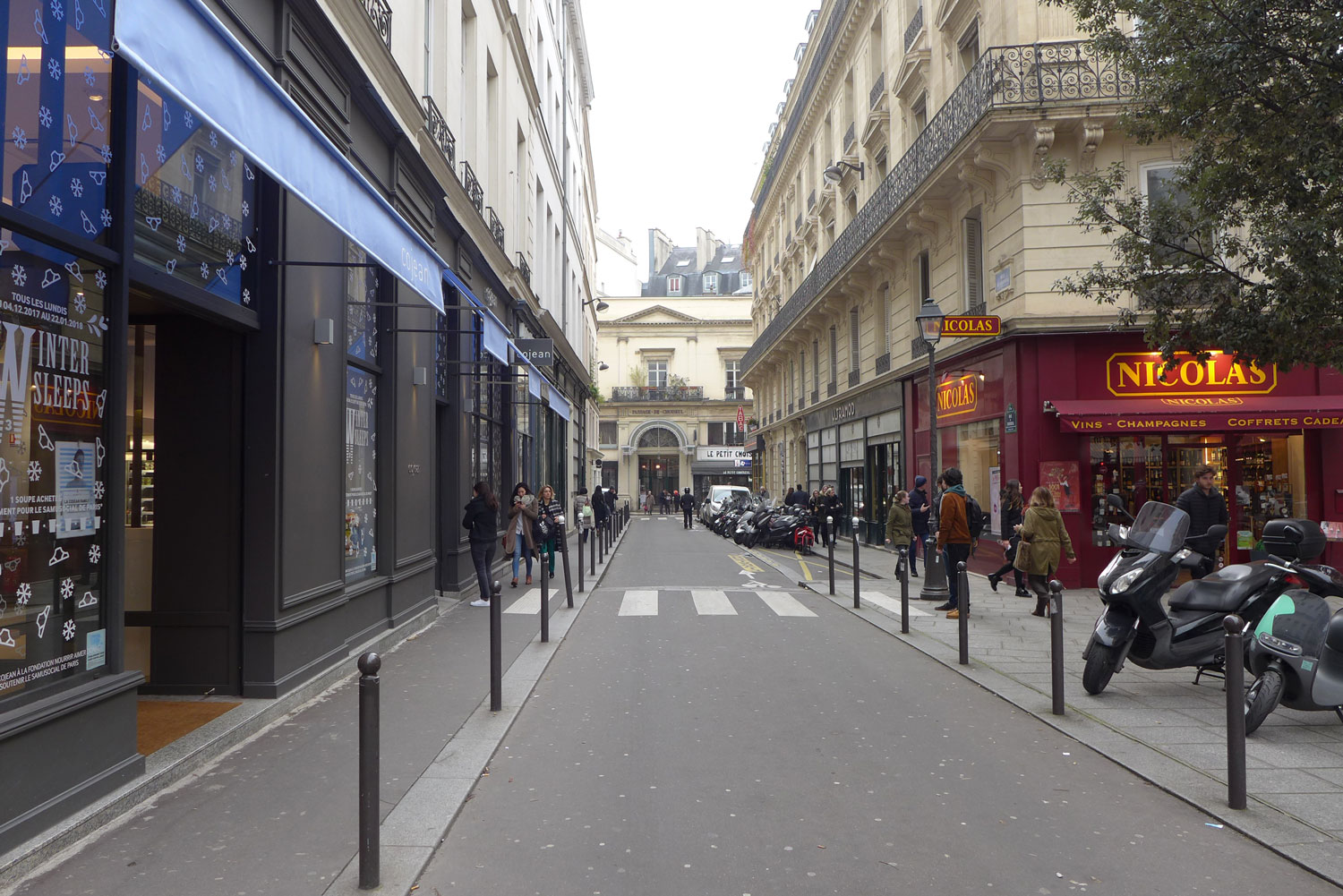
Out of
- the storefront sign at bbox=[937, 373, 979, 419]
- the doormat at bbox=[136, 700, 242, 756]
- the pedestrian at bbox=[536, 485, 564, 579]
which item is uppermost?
the storefront sign at bbox=[937, 373, 979, 419]

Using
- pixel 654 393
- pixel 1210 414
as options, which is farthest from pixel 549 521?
pixel 654 393

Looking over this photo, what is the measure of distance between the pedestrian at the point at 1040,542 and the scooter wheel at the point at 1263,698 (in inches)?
172

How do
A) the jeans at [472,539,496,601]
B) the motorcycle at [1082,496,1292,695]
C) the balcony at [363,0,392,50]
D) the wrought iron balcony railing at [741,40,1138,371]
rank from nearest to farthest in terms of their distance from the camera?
1. the motorcycle at [1082,496,1292,695]
2. the balcony at [363,0,392,50]
3. the jeans at [472,539,496,601]
4. the wrought iron balcony railing at [741,40,1138,371]

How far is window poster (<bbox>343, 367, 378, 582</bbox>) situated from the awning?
8.20ft

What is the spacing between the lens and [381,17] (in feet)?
31.6

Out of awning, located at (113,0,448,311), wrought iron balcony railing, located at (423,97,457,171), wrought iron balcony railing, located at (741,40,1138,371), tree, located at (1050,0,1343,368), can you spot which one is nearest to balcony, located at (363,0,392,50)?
wrought iron balcony railing, located at (423,97,457,171)

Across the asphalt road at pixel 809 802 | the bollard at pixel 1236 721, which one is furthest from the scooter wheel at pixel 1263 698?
the bollard at pixel 1236 721

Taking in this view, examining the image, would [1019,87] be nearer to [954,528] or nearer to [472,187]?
[954,528]

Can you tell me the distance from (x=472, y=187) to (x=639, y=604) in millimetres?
6808

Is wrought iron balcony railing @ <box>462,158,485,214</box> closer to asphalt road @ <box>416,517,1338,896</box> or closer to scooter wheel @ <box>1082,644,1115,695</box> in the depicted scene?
asphalt road @ <box>416,517,1338,896</box>

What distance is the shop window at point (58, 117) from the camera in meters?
4.00

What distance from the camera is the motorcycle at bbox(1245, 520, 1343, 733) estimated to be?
5812 mm

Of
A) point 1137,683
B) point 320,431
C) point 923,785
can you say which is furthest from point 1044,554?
point 320,431

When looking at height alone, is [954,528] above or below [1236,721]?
Answer: above
